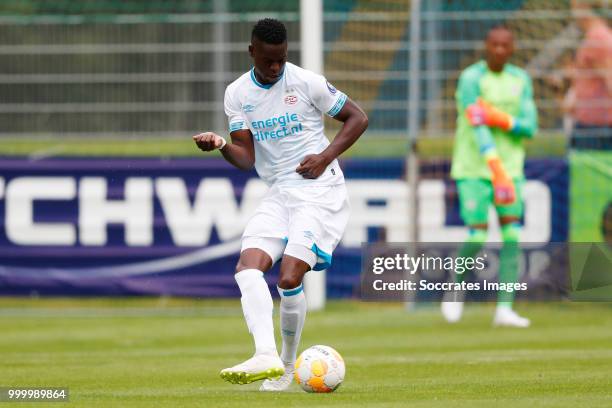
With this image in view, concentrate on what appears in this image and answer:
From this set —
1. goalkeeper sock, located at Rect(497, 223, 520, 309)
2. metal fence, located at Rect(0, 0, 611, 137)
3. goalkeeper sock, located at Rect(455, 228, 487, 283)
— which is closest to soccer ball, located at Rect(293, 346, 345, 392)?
goalkeeper sock, located at Rect(497, 223, 520, 309)

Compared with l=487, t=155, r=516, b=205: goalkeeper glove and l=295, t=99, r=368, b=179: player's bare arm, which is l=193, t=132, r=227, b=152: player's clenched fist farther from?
l=487, t=155, r=516, b=205: goalkeeper glove

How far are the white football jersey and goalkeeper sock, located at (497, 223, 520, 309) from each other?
465cm

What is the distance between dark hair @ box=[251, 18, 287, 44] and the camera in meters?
8.47

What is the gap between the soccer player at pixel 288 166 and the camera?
870cm

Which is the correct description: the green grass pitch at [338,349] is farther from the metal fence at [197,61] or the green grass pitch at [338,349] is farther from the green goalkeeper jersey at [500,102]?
the metal fence at [197,61]

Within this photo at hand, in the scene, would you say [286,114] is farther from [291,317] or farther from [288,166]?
[291,317]

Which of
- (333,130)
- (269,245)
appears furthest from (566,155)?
(269,245)

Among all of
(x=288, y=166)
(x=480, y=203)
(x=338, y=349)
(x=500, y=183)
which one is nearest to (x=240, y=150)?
(x=288, y=166)

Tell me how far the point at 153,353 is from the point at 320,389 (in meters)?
3.41

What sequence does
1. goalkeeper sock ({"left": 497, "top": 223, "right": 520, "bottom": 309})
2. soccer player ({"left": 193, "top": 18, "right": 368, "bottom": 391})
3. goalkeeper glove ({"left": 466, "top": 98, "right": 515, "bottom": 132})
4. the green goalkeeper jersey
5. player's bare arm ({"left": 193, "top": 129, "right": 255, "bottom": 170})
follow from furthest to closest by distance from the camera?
the green goalkeeper jersey
goalkeeper glove ({"left": 466, "top": 98, "right": 515, "bottom": 132})
goalkeeper sock ({"left": 497, "top": 223, "right": 520, "bottom": 309})
player's bare arm ({"left": 193, "top": 129, "right": 255, "bottom": 170})
soccer player ({"left": 193, "top": 18, "right": 368, "bottom": 391})

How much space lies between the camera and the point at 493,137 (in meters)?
13.6

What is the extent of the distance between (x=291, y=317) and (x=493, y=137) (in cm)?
538

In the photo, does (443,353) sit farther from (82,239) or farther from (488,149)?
(82,239)

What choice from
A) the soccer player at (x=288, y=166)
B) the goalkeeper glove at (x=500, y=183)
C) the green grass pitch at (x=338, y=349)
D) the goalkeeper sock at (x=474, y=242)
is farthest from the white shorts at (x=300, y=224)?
the goalkeeper sock at (x=474, y=242)
